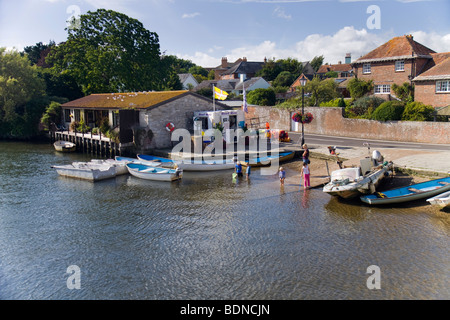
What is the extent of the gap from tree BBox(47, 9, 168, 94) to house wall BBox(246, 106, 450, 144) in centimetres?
1806

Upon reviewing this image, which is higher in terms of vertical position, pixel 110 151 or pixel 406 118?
pixel 406 118

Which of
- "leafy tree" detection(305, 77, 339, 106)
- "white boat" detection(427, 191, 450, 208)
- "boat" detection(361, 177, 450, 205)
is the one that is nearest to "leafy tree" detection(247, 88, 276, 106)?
"leafy tree" detection(305, 77, 339, 106)

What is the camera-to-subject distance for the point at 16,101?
4850 cm

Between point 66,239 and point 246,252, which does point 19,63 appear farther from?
point 246,252

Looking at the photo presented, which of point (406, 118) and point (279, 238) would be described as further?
point (406, 118)

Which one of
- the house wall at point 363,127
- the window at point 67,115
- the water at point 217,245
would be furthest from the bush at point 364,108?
the window at point 67,115

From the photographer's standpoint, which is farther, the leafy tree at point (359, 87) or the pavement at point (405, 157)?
the leafy tree at point (359, 87)

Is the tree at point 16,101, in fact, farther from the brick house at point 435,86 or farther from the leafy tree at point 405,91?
the brick house at point 435,86

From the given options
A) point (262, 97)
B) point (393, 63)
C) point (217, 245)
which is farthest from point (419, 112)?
point (262, 97)

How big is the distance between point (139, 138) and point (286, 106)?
61.3 ft

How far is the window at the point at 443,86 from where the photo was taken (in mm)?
34344

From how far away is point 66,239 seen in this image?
15.4 metres

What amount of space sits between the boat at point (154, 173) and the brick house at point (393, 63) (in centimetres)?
2839
